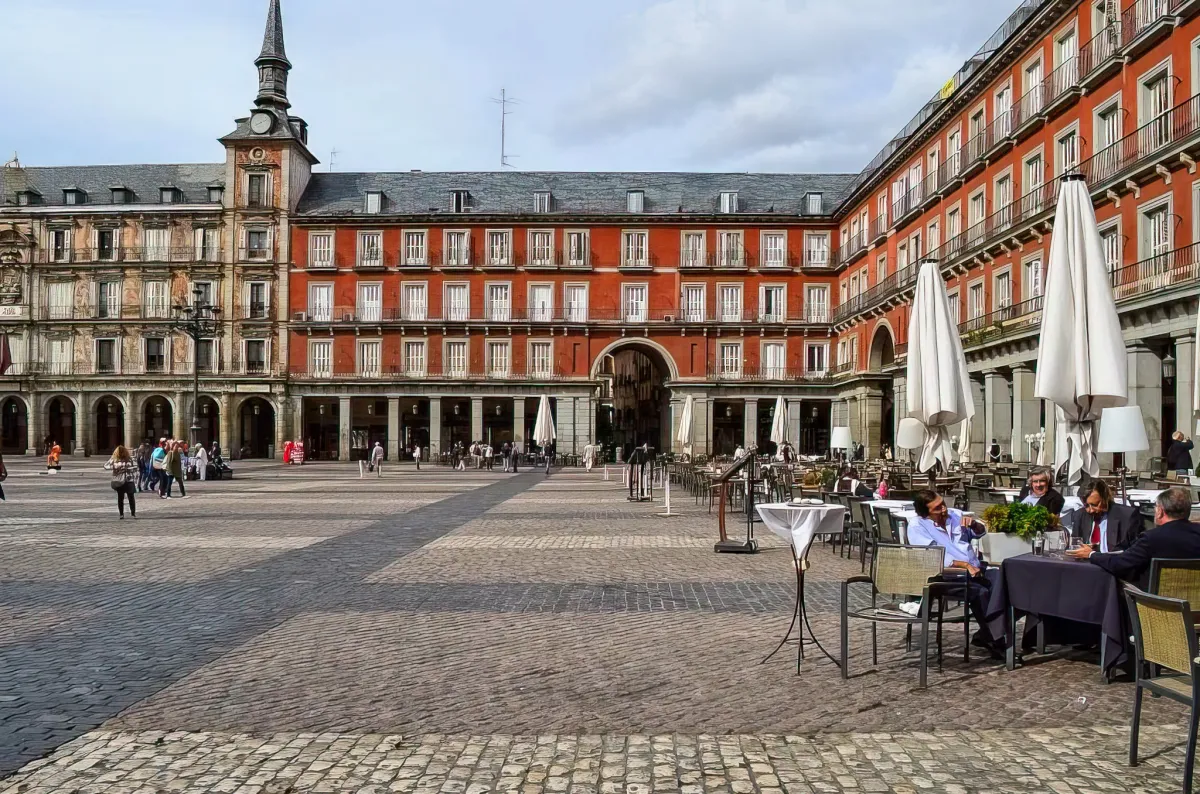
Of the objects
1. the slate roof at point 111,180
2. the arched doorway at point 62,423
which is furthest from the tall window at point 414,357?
the arched doorway at point 62,423

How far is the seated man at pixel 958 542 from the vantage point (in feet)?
25.4

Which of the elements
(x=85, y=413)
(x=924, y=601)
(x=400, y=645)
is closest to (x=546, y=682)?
(x=400, y=645)

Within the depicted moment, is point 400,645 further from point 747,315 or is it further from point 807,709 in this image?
point 747,315

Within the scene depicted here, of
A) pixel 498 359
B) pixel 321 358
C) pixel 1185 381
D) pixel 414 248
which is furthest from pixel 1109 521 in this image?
pixel 321 358

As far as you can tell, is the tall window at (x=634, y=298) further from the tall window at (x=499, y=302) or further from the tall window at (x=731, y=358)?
the tall window at (x=499, y=302)

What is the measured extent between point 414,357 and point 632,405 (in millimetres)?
33172

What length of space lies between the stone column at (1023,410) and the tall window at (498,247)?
32.0m

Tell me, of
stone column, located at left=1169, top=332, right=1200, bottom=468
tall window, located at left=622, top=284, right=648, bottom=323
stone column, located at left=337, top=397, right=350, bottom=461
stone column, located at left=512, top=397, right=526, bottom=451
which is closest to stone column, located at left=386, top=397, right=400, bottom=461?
stone column, located at left=337, top=397, right=350, bottom=461

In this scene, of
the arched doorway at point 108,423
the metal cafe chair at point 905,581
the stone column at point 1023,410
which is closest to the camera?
the metal cafe chair at point 905,581

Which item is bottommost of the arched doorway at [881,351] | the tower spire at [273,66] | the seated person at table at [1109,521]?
the seated person at table at [1109,521]

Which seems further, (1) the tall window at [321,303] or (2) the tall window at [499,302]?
(1) the tall window at [321,303]

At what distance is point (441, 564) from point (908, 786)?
8.58 meters

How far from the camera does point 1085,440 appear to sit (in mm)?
11203

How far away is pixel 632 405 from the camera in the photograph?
287 ft
